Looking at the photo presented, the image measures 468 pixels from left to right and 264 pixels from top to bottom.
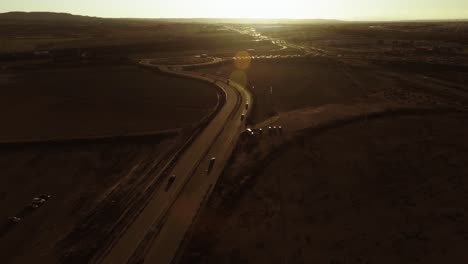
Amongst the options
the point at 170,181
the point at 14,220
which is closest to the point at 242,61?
the point at 170,181

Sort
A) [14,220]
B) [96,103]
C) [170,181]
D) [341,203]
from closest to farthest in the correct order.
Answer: [14,220]
[341,203]
[170,181]
[96,103]

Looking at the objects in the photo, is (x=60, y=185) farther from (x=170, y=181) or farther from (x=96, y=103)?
(x=96, y=103)

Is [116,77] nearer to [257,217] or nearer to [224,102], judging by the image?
[224,102]

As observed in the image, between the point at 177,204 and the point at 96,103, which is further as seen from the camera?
the point at 96,103

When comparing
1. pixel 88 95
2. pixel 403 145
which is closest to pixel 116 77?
pixel 88 95

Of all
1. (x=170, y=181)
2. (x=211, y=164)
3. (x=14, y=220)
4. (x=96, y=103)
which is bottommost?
(x=14, y=220)

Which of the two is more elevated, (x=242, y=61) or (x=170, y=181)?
(x=242, y=61)

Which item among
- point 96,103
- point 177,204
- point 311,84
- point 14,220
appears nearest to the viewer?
point 177,204

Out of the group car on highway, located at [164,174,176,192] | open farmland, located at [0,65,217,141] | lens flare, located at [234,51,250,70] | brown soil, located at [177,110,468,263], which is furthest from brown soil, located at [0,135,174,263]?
lens flare, located at [234,51,250,70]

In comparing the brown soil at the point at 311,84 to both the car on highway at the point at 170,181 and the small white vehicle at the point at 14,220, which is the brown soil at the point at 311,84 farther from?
the small white vehicle at the point at 14,220
